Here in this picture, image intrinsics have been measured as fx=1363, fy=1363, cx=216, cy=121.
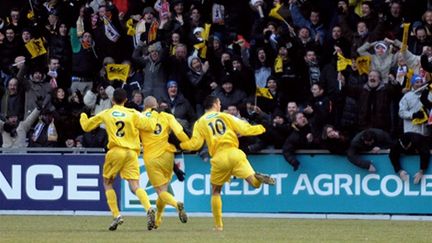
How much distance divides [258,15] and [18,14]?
569 cm

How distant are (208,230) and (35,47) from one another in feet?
33.1

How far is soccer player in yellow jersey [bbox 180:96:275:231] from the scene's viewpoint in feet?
69.3

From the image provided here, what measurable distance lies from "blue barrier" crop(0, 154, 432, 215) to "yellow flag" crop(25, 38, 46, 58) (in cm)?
360

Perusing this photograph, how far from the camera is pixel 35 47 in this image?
30.3 meters

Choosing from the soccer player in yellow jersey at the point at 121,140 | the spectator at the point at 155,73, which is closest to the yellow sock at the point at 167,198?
the soccer player in yellow jersey at the point at 121,140

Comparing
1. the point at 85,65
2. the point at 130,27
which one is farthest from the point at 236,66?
the point at 85,65

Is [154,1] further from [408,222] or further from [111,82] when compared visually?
[408,222]

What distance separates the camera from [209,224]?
2356cm

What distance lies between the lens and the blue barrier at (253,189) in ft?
83.3

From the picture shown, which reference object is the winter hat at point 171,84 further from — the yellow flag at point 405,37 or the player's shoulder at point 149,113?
the player's shoulder at point 149,113

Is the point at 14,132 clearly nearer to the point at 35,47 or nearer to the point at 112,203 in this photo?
the point at 35,47

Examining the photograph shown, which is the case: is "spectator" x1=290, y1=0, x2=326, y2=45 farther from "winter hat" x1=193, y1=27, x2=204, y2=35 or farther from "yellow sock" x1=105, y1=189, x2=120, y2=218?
"yellow sock" x1=105, y1=189, x2=120, y2=218

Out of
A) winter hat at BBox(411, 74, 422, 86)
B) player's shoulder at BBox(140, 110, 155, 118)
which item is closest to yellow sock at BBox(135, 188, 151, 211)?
player's shoulder at BBox(140, 110, 155, 118)

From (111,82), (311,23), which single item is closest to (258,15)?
(311,23)
